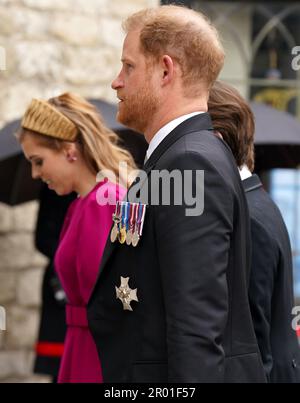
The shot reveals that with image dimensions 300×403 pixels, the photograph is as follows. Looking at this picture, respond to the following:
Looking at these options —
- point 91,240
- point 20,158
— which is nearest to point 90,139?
point 91,240

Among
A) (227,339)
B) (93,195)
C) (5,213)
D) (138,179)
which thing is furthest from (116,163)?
(5,213)

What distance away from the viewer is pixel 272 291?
2891 millimetres

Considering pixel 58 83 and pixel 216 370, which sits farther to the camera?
pixel 58 83

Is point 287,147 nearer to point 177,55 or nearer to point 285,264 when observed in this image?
point 285,264

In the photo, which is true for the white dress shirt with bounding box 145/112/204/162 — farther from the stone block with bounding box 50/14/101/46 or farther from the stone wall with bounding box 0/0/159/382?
the stone block with bounding box 50/14/101/46

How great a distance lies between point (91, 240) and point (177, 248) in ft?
4.02

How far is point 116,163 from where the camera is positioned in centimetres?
372

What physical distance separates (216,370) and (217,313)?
123 mm

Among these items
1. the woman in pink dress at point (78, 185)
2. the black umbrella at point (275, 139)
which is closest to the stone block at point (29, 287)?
the black umbrella at point (275, 139)

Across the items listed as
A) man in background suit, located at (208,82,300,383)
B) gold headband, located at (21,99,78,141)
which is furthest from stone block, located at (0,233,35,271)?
man in background suit, located at (208,82,300,383)

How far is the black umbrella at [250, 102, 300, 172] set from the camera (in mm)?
5570

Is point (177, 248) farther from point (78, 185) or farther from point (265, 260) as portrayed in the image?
point (78, 185)

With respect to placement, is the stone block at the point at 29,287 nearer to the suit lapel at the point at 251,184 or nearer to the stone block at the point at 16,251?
the stone block at the point at 16,251
